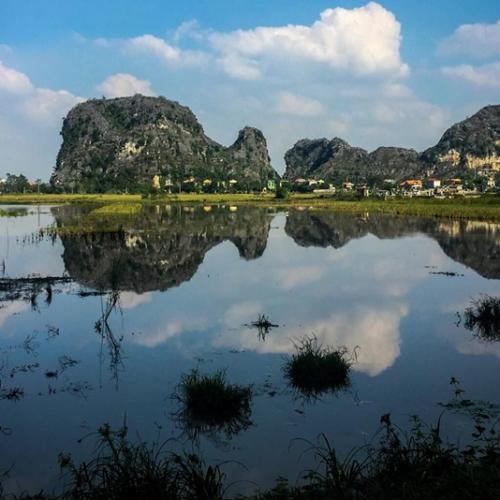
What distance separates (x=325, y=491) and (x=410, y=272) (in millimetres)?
19661

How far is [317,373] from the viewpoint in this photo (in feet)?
35.0

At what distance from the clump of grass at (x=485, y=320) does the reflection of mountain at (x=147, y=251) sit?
9844 millimetres

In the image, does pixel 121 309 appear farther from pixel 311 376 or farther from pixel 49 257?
pixel 49 257

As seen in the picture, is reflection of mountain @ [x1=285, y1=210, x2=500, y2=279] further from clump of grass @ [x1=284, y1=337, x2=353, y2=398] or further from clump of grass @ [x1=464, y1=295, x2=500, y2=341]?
Answer: clump of grass @ [x1=284, y1=337, x2=353, y2=398]

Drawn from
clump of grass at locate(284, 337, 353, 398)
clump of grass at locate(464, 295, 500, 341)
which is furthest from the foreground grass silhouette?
clump of grass at locate(464, 295, 500, 341)

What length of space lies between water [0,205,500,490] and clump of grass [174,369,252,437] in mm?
196

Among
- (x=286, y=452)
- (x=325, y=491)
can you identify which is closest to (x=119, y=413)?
(x=286, y=452)

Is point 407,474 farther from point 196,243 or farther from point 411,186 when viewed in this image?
point 411,186

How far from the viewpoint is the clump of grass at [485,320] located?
1416 cm

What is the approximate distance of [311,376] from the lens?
34.7 feet

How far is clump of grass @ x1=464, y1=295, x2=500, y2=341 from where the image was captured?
46.5 feet

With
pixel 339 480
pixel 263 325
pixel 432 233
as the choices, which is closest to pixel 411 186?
pixel 432 233

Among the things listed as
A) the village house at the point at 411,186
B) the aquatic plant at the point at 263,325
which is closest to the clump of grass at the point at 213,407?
the aquatic plant at the point at 263,325

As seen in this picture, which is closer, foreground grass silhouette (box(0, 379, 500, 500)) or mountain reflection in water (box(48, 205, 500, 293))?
foreground grass silhouette (box(0, 379, 500, 500))
